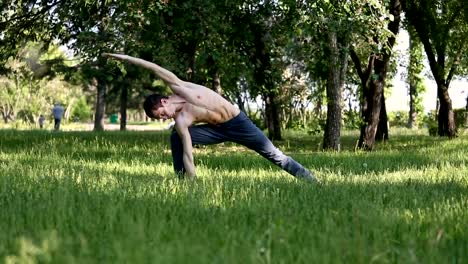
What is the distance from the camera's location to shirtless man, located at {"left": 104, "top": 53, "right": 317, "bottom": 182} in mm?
6434

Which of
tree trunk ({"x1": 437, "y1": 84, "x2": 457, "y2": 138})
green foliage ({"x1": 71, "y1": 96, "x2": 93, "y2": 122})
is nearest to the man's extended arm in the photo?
tree trunk ({"x1": 437, "y1": 84, "x2": 457, "y2": 138})

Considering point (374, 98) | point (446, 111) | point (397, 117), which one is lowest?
point (446, 111)

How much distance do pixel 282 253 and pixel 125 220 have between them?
3.91 ft

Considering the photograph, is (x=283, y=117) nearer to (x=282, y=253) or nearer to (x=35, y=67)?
(x=35, y=67)

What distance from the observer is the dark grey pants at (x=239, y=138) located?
23.6 ft

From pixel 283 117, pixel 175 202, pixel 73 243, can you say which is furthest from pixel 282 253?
pixel 283 117

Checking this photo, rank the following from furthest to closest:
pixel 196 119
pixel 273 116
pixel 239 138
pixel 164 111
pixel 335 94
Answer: pixel 273 116
pixel 335 94
pixel 239 138
pixel 196 119
pixel 164 111

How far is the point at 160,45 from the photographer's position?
46.9 ft

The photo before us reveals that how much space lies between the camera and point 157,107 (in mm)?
6129

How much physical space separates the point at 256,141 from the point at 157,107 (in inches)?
64.7

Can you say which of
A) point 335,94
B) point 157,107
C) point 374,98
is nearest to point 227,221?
point 157,107

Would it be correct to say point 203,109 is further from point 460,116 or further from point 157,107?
point 460,116

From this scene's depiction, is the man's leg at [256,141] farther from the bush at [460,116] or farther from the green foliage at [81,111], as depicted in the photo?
the green foliage at [81,111]

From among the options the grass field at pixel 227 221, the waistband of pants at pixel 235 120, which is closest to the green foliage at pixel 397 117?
the waistband of pants at pixel 235 120
